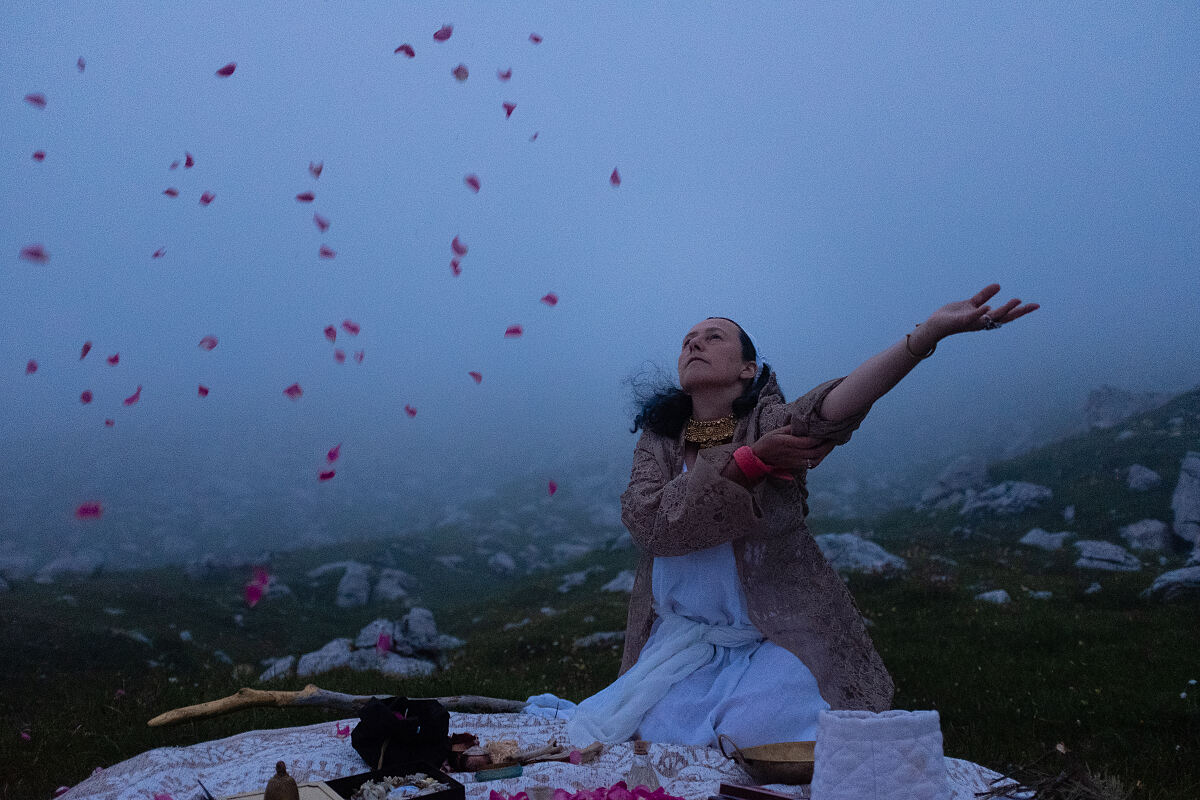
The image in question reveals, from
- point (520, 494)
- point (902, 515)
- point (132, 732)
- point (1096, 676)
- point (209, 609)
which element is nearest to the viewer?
point (132, 732)

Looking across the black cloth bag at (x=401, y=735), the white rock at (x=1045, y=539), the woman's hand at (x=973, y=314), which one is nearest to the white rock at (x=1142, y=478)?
the white rock at (x=1045, y=539)

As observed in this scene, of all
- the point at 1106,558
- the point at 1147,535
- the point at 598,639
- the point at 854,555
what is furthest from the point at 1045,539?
the point at 598,639

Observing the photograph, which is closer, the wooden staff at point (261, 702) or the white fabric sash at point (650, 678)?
the wooden staff at point (261, 702)

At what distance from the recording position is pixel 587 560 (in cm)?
2931

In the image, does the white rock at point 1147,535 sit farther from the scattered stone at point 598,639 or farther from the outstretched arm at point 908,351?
the outstretched arm at point 908,351

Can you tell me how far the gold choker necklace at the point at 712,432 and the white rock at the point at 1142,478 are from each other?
2258 centimetres

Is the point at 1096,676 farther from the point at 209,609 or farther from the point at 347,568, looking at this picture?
the point at 347,568

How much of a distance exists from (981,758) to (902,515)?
27.6 metres

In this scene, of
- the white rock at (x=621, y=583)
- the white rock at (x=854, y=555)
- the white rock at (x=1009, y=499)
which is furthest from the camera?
the white rock at (x=1009, y=499)

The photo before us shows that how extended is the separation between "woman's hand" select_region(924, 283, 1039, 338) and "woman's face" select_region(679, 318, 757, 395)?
1692 mm

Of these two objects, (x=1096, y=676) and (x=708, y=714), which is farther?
(x=1096, y=676)

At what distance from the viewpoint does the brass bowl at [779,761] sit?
165 inches

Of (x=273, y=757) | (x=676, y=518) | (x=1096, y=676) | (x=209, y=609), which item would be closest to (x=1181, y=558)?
(x=1096, y=676)

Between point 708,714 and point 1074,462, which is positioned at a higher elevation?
point 708,714
